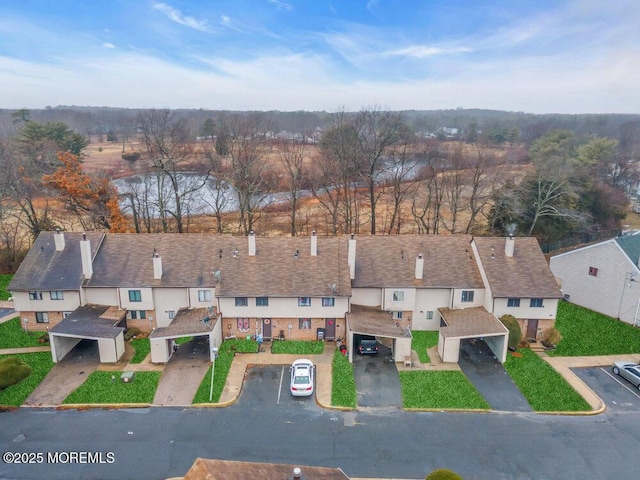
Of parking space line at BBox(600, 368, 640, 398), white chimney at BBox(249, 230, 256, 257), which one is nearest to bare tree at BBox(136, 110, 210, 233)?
white chimney at BBox(249, 230, 256, 257)

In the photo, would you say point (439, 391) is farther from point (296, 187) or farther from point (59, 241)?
point (296, 187)

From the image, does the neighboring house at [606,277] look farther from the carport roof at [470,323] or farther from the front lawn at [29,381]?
the front lawn at [29,381]

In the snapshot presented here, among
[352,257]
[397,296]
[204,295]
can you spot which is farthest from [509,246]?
[204,295]

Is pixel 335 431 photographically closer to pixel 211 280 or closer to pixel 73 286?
pixel 211 280

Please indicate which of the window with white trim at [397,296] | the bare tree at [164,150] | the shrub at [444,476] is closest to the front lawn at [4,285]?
the bare tree at [164,150]

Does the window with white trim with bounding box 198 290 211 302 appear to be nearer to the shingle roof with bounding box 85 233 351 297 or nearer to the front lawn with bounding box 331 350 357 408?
the shingle roof with bounding box 85 233 351 297

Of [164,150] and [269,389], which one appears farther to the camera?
[164,150]

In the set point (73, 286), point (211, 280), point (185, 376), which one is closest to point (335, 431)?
point (185, 376)
